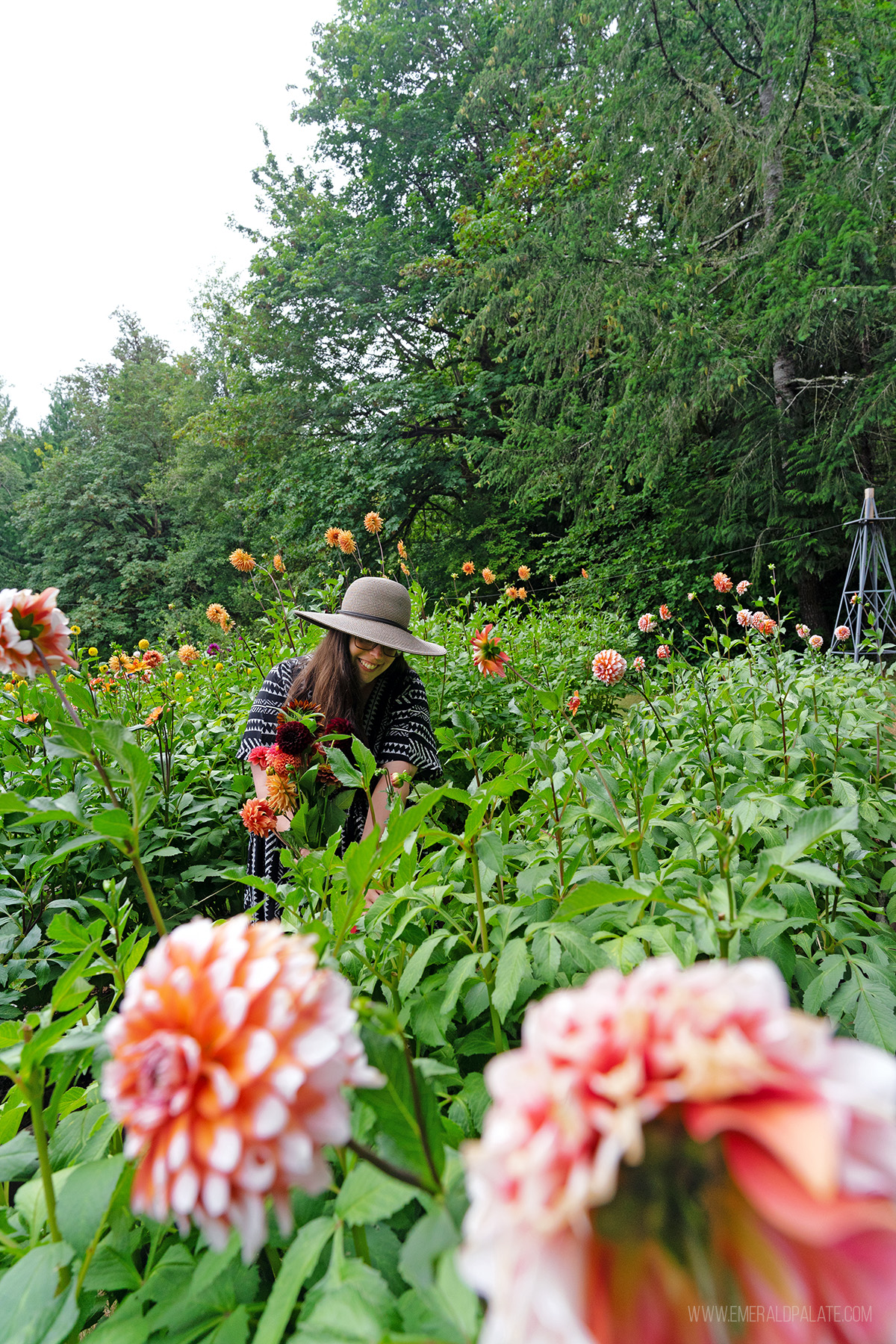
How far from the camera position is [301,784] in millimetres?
1286

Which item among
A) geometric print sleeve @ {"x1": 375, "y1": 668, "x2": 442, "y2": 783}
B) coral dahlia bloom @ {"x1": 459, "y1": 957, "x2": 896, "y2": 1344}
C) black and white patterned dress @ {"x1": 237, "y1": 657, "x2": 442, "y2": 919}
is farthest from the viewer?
geometric print sleeve @ {"x1": 375, "y1": 668, "x2": 442, "y2": 783}

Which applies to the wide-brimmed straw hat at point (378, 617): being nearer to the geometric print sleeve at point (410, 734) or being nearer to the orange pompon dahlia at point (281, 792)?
the geometric print sleeve at point (410, 734)

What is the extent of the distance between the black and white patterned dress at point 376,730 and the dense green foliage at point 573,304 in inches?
257

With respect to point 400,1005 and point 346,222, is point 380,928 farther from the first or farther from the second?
point 346,222

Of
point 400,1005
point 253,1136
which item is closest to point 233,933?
point 253,1136

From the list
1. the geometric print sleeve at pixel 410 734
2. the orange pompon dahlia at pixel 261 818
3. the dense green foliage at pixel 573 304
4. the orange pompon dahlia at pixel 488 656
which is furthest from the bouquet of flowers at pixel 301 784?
the dense green foliage at pixel 573 304

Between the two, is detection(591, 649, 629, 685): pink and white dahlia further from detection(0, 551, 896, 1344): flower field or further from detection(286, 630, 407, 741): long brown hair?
detection(0, 551, 896, 1344): flower field

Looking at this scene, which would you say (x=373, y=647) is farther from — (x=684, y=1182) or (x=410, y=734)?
(x=684, y=1182)

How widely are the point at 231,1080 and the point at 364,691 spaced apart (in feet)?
7.46

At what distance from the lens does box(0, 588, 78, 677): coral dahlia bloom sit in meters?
0.88

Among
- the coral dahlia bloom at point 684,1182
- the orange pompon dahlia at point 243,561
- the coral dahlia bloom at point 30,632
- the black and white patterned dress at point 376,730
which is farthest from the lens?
the orange pompon dahlia at point 243,561

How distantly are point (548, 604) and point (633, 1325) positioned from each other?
11569 millimetres

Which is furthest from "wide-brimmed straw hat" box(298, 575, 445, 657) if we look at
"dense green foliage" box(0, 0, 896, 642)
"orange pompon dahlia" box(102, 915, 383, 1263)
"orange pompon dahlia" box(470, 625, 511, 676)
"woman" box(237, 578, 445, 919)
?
"dense green foliage" box(0, 0, 896, 642)

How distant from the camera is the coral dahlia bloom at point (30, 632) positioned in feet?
2.88
